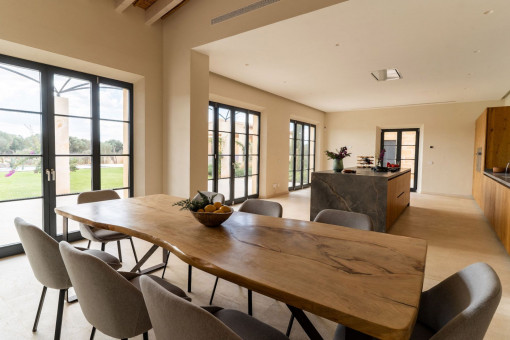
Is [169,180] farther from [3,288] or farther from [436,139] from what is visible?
[436,139]

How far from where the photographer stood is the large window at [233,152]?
5.82m

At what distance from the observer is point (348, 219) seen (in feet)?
6.92

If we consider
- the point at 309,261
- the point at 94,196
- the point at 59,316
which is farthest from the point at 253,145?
the point at 309,261

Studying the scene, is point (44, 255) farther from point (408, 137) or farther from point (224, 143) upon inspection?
point (408, 137)

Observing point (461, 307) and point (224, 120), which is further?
point (224, 120)

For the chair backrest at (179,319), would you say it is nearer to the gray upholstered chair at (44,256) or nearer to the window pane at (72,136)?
the gray upholstered chair at (44,256)

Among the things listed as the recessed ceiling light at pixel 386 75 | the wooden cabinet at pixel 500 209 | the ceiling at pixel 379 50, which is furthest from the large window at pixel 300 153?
the wooden cabinet at pixel 500 209

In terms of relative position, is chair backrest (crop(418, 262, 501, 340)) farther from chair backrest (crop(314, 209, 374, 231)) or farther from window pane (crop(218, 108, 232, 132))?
window pane (crop(218, 108, 232, 132))

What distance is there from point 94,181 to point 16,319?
2.26m

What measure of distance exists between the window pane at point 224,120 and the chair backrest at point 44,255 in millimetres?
4526

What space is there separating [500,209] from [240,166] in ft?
15.6

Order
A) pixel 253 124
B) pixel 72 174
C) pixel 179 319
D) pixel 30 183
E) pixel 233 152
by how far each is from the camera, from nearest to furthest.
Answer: pixel 179 319
pixel 30 183
pixel 72 174
pixel 233 152
pixel 253 124

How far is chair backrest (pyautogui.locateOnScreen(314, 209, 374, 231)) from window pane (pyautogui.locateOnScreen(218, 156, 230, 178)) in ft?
13.2

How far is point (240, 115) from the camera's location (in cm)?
652
